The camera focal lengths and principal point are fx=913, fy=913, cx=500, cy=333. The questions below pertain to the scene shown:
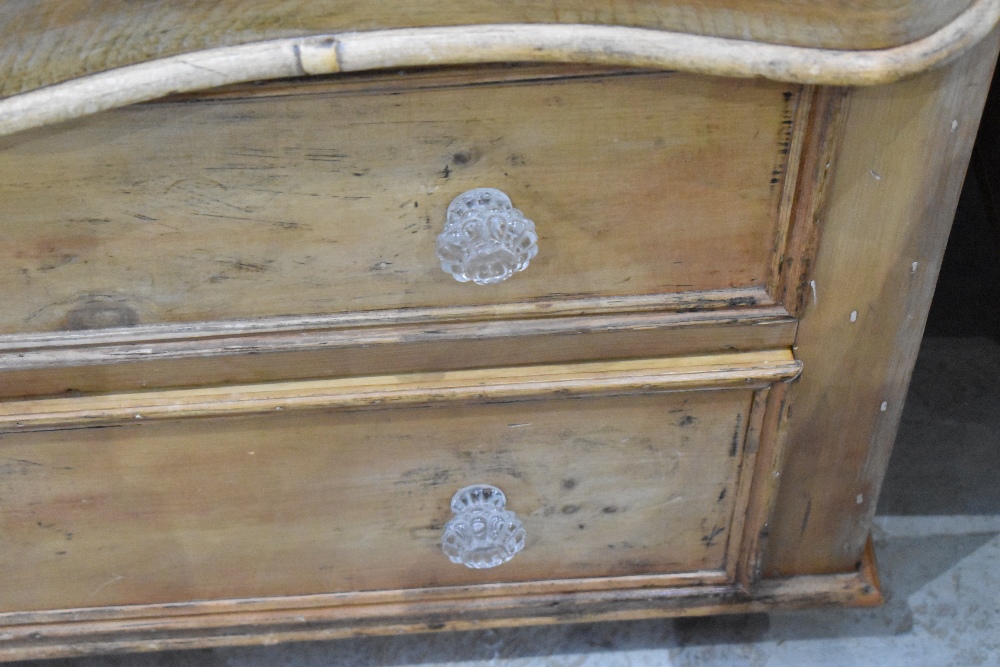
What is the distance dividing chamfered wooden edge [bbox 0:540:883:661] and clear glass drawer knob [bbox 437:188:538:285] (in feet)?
1.08

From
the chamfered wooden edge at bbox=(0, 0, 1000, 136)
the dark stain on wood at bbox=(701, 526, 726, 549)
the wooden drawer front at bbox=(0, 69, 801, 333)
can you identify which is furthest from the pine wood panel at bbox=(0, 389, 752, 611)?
the chamfered wooden edge at bbox=(0, 0, 1000, 136)

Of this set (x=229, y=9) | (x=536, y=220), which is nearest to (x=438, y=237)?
(x=536, y=220)

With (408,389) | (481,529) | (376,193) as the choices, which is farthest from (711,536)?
(376,193)

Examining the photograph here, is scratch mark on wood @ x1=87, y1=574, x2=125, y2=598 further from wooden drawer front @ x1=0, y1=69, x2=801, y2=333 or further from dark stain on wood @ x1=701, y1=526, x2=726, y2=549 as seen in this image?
dark stain on wood @ x1=701, y1=526, x2=726, y2=549

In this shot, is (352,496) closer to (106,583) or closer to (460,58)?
(106,583)

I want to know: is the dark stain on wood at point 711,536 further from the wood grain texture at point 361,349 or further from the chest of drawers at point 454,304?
the wood grain texture at point 361,349

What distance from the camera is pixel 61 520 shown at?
2.17ft

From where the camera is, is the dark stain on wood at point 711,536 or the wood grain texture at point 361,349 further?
the dark stain on wood at point 711,536

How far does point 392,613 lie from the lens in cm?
74

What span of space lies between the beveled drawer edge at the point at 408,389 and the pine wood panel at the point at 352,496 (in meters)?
0.02

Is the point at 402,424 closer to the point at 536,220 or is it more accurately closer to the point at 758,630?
the point at 536,220

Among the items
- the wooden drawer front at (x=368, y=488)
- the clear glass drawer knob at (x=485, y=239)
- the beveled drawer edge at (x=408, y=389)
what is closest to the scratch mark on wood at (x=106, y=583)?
the wooden drawer front at (x=368, y=488)

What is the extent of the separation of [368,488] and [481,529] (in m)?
0.09

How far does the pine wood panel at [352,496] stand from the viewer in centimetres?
→ 63
